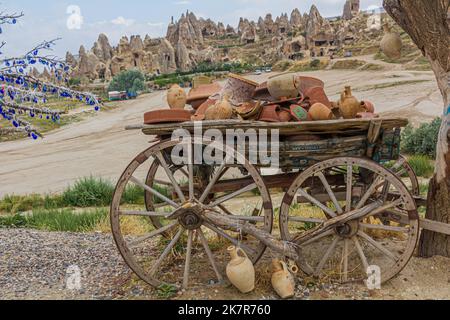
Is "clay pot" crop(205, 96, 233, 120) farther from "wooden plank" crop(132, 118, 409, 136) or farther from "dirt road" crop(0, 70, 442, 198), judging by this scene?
"dirt road" crop(0, 70, 442, 198)

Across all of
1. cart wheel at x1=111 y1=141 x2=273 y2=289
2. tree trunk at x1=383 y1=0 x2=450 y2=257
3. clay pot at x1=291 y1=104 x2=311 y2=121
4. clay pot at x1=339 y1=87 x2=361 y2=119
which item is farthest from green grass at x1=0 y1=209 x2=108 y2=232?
tree trunk at x1=383 y1=0 x2=450 y2=257

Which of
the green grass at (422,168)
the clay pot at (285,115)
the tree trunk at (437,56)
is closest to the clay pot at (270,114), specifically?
the clay pot at (285,115)

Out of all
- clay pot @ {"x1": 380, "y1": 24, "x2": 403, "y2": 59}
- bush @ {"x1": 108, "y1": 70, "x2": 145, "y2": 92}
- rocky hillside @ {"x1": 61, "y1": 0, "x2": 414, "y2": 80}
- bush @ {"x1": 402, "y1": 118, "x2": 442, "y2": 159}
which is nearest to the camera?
clay pot @ {"x1": 380, "y1": 24, "x2": 403, "y2": 59}

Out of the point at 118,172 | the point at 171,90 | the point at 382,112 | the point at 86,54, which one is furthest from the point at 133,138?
the point at 86,54

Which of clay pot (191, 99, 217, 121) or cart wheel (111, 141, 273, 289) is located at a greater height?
clay pot (191, 99, 217, 121)

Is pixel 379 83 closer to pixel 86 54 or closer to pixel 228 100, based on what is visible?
pixel 228 100

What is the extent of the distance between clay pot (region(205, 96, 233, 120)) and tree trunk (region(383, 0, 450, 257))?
1.65 metres

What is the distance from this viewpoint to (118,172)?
509 inches

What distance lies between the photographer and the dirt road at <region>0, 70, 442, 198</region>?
43.2 feet

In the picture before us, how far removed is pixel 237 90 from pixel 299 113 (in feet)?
2.45

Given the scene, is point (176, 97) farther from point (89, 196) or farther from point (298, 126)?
point (89, 196)

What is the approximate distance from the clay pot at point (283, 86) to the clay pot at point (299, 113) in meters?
0.18

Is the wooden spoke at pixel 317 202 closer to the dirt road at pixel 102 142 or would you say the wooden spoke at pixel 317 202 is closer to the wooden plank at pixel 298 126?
the wooden plank at pixel 298 126
